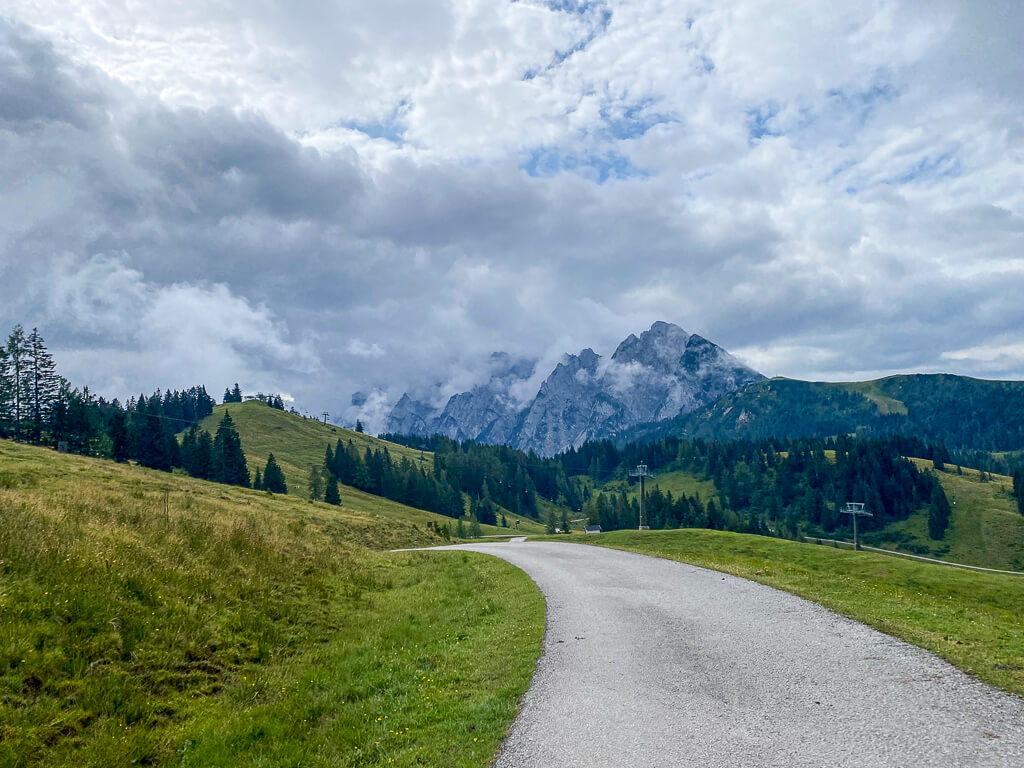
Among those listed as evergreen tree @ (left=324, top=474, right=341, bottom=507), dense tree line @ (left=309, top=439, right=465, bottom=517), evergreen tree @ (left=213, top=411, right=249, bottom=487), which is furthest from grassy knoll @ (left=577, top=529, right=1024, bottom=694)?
dense tree line @ (left=309, top=439, right=465, bottom=517)

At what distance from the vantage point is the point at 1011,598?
44.4 metres

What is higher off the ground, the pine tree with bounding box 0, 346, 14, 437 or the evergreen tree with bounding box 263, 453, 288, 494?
the pine tree with bounding box 0, 346, 14, 437

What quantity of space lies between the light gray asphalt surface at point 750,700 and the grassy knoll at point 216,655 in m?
1.11

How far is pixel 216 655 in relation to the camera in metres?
12.7

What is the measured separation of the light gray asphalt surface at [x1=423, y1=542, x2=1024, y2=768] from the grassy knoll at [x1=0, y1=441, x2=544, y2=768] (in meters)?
1.11

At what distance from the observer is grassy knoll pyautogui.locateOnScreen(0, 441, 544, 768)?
902 cm

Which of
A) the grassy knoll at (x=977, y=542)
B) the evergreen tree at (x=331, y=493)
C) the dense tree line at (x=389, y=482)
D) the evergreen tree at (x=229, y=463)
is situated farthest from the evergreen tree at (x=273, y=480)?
the grassy knoll at (x=977, y=542)

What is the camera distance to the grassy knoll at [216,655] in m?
9.02

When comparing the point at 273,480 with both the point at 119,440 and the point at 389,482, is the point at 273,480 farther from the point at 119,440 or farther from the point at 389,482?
the point at 389,482

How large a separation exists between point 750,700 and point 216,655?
10.9 m

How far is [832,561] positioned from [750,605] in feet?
131

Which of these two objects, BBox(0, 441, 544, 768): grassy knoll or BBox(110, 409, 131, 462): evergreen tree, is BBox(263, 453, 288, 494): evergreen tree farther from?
BBox(0, 441, 544, 768): grassy knoll

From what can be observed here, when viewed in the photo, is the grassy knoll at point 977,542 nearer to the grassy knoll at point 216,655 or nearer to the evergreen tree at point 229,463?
the evergreen tree at point 229,463

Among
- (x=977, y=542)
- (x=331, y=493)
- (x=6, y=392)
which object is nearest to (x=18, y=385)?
(x=6, y=392)
